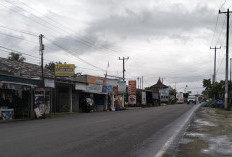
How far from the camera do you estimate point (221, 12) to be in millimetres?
32938

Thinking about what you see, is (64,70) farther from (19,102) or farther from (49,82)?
(19,102)

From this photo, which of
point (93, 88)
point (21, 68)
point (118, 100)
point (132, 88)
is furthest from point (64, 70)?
point (132, 88)

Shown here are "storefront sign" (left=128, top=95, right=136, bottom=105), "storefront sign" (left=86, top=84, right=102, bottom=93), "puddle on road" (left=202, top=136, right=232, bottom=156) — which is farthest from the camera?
"storefront sign" (left=128, top=95, right=136, bottom=105)

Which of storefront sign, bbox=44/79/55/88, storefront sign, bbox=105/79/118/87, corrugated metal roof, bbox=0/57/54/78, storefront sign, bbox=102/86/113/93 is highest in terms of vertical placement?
corrugated metal roof, bbox=0/57/54/78

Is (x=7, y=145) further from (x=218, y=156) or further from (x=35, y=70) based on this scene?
(x=35, y=70)

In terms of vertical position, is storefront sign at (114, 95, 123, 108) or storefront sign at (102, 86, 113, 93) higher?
storefront sign at (102, 86, 113, 93)

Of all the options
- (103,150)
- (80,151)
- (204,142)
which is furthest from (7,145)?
(204,142)

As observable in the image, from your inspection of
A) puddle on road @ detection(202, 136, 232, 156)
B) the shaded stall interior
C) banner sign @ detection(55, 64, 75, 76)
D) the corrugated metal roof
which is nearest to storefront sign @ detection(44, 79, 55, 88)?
the corrugated metal roof

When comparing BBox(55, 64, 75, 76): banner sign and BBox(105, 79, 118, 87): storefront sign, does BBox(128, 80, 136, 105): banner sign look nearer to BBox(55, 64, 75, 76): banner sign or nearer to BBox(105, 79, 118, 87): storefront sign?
BBox(105, 79, 118, 87): storefront sign

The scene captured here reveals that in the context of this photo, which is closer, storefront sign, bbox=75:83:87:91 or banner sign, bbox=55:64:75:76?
storefront sign, bbox=75:83:87:91

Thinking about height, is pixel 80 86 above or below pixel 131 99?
above

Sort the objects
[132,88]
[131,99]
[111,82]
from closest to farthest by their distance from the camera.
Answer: [111,82], [132,88], [131,99]

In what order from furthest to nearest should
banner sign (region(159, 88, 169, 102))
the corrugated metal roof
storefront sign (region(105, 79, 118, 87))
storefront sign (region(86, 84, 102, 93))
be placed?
banner sign (region(159, 88, 169, 102)), storefront sign (region(105, 79, 118, 87)), storefront sign (region(86, 84, 102, 93)), the corrugated metal roof

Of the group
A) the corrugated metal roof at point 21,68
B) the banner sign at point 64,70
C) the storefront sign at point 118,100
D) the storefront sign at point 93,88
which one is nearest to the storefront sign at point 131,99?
the storefront sign at point 118,100
